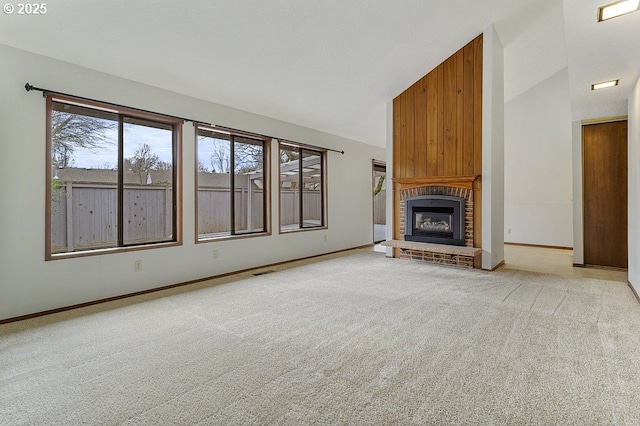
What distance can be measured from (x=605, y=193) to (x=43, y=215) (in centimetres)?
714

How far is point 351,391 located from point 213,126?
3693mm

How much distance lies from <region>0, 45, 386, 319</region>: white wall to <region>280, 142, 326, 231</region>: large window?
0.82m

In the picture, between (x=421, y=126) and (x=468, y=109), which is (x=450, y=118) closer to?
(x=468, y=109)

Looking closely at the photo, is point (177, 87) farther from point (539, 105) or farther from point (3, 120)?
point (539, 105)

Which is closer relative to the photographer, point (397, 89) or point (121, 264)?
point (121, 264)

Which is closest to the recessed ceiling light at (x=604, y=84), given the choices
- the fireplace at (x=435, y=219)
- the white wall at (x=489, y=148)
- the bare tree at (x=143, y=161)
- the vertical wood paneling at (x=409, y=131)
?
the white wall at (x=489, y=148)

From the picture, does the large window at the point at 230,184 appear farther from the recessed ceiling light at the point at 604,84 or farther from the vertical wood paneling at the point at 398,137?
the recessed ceiling light at the point at 604,84

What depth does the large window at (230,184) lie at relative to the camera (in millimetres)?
4438

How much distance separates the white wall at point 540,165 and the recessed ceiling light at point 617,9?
5.09 m

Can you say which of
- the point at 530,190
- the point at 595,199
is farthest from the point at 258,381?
the point at 530,190

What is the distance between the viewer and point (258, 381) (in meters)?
1.80

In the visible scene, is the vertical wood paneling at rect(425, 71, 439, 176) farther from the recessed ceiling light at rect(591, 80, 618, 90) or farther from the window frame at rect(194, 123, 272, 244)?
the window frame at rect(194, 123, 272, 244)

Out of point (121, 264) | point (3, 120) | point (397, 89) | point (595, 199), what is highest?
point (397, 89)
